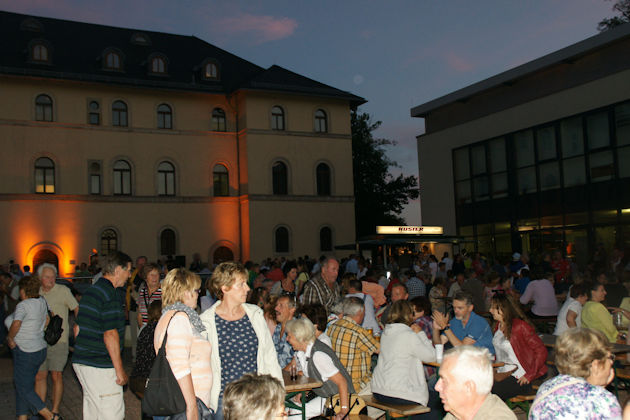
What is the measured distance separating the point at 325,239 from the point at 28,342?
30.0 meters

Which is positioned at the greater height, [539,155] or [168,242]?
[539,155]

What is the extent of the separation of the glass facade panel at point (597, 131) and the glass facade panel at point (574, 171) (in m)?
0.86

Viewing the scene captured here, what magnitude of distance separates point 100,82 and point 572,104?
22305 mm

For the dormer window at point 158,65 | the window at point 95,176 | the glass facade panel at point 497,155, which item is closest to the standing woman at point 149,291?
the glass facade panel at point 497,155

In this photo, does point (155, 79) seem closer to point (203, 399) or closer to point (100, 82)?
point (100, 82)

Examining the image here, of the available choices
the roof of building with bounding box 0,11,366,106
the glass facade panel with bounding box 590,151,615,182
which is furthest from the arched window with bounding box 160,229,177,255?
the glass facade panel with bounding box 590,151,615,182

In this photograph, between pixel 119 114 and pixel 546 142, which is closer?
pixel 546 142

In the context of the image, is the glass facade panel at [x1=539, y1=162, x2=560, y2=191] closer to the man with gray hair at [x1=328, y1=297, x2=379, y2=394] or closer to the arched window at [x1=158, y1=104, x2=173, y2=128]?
the arched window at [x1=158, y1=104, x2=173, y2=128]

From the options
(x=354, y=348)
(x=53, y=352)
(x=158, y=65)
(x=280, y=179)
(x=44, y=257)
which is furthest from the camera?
(x=280, y=179)

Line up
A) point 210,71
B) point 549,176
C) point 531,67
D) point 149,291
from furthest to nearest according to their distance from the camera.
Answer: point 210,71, point 531,67, point 549,176, point 149,291

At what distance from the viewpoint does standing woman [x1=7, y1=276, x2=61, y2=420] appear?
24.9 feet

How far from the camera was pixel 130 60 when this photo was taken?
36531 mm

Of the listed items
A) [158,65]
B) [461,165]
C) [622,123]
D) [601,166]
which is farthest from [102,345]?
[158,65]

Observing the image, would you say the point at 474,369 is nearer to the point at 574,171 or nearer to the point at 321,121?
the point at 574,171
